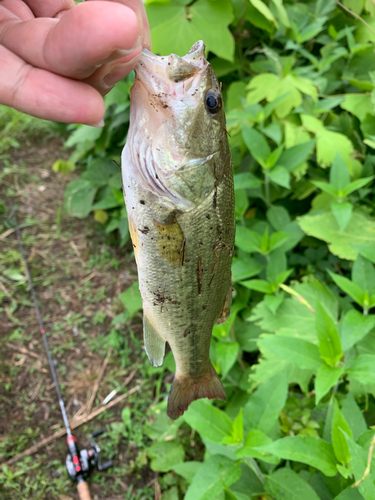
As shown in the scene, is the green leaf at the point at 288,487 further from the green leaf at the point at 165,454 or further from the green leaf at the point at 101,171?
the green leaf at the point at 101,171

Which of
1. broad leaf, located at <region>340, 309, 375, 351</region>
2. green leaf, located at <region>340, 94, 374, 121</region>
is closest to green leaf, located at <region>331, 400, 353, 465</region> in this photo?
broad leaf, located at <region>340, 309, 375, 351</region>

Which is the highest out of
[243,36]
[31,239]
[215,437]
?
[243,36]

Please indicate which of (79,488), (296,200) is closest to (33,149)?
(296,200)

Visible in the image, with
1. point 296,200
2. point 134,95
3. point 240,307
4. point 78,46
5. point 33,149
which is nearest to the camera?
point 78,46

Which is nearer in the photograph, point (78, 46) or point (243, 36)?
point (78, 46)

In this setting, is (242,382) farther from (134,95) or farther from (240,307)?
(134,95)

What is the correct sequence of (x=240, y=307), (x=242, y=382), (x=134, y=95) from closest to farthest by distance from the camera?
(x=134, y=95) < (x=242, y=382) < (x=240, y=307)

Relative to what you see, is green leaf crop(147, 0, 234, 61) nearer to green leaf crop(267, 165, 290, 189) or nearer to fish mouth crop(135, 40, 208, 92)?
green leaf crop(267, 165, 290, 189)

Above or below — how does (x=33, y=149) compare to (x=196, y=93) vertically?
below
